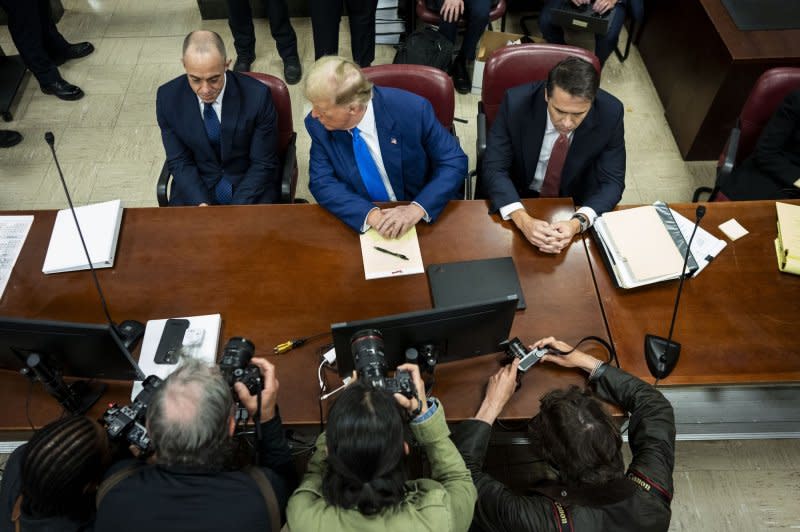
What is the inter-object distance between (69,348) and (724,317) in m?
2.15

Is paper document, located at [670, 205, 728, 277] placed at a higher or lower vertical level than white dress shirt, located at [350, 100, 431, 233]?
lower

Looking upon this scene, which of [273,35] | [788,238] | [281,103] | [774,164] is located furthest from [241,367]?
[273,35]

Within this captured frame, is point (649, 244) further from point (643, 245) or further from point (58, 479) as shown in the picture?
point (58, 479)

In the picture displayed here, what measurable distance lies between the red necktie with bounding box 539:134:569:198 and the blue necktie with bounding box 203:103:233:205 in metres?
1.50

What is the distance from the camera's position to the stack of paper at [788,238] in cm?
212

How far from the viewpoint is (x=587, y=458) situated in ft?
5.23

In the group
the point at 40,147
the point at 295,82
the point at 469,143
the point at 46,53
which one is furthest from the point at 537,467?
the point at 46,53

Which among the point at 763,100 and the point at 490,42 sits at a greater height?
the point at 763,100

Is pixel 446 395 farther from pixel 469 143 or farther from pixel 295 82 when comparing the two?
pixel 295 82

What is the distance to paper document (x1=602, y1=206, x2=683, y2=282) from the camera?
2074 mm

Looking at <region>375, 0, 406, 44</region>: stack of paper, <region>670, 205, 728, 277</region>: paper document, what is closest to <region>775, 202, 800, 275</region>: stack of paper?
<region>670, 205, 728, 277</region>: paper document

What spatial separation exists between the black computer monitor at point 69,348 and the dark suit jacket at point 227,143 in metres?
1.04

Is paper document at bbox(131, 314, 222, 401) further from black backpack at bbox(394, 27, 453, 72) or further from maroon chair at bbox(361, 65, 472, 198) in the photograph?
black backpack at bbox(394, 27, 453, 72)

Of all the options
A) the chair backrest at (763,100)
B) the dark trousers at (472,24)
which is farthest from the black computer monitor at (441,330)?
the dark trousers at (472,24)
